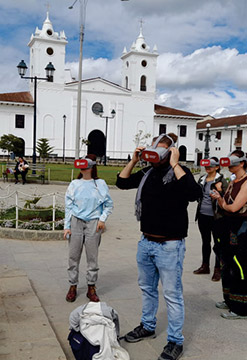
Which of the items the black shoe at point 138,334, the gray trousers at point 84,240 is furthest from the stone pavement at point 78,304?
the gray trousers at point 84,240

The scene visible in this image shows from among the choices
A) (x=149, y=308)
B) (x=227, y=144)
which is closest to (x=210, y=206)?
(x=149, y=308)

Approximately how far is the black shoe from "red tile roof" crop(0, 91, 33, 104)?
182 feet

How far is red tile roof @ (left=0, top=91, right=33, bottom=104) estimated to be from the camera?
55.3 meters

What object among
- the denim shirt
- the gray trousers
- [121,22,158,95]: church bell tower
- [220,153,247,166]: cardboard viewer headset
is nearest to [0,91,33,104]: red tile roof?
[121,22,158,95]: church bell tower

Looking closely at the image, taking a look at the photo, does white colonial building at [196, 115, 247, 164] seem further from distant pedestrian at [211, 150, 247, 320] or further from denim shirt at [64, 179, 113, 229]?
denim shirt at [64, 179, 113, 229]

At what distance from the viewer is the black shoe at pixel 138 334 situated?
3.65 m

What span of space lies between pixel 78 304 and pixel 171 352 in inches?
64.9

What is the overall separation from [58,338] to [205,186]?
3234mm

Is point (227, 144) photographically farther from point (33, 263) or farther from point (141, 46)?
point (33, 263)

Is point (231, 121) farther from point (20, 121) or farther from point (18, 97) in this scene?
point (18, 97)

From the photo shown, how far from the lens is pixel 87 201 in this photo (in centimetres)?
464

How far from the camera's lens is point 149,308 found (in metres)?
3.64

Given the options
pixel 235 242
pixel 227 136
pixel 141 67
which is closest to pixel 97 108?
pixel 141 67

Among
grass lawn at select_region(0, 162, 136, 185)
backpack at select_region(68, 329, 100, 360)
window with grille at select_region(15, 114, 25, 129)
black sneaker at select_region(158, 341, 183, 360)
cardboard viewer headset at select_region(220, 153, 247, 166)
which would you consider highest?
window with grille at select_region(15, 114, 25, 129)
